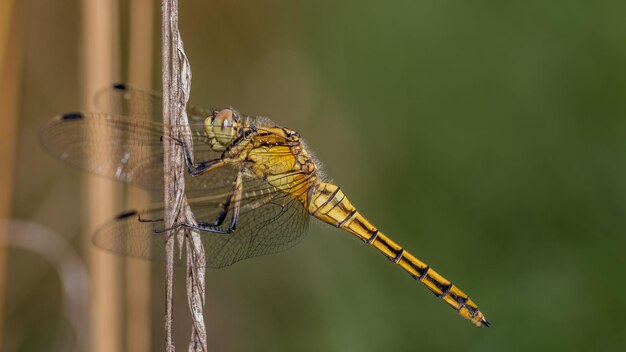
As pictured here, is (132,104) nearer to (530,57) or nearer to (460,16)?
(460,16)

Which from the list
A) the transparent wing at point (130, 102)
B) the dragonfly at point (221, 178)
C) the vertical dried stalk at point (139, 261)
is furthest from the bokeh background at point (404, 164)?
the transparent wing at point (130, 102)

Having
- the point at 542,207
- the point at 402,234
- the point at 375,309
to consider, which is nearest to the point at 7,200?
the point at 375,309

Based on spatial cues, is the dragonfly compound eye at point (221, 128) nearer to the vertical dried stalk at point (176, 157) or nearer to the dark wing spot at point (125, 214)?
the dark wing spot at point (125, 214)

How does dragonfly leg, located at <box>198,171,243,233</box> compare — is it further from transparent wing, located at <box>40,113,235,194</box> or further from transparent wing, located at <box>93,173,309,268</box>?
transparent wing, located at <box>40,113,235,194</box>

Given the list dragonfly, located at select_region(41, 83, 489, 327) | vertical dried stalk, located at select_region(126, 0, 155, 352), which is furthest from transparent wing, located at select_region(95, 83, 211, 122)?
vertical dried stalk, located at select_region(126, 0, 155, 352)

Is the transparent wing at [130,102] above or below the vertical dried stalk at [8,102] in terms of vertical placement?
above
